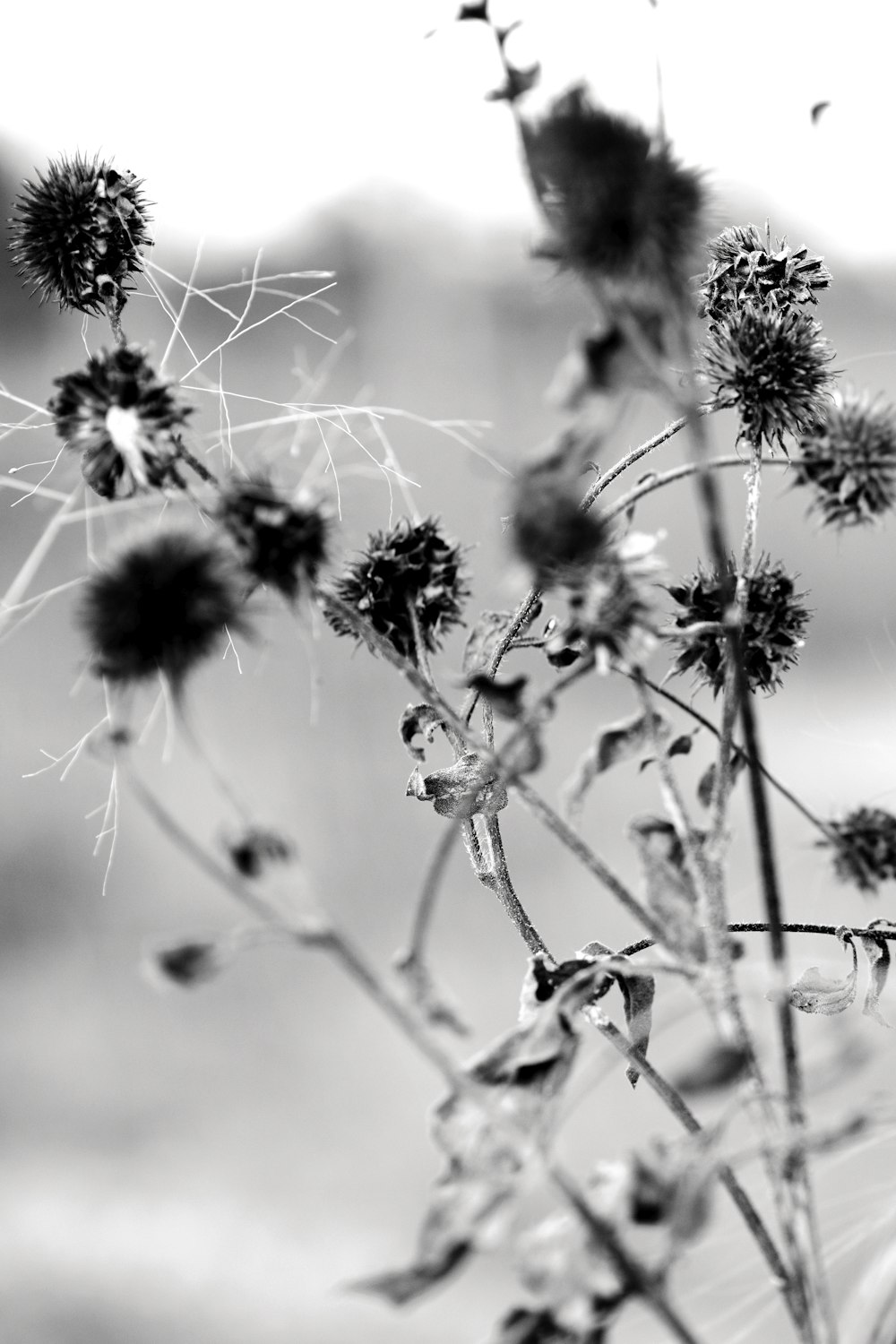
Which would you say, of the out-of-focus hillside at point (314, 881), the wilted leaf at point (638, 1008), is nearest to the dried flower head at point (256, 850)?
the wilted leaf at point (638, 1008)

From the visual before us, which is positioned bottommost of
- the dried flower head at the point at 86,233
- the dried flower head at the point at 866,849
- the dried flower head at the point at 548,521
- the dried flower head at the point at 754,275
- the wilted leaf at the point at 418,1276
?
the wilted leaf at the point at 418,1276

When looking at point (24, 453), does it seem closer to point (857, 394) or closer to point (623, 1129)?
point (623, 1129)

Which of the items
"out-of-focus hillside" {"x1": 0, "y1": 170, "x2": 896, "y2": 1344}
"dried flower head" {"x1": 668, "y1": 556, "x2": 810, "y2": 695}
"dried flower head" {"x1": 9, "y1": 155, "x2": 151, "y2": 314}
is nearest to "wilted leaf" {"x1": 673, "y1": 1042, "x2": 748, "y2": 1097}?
"dried flower head" {"x1": 668, "y1": 556, "x2": 810, "y2": 695}

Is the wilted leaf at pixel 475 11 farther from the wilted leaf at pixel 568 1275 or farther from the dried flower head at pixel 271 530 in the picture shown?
the wilted leaf at pixel 568 1275

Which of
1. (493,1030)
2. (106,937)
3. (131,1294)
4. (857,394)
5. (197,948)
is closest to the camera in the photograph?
(197,948)

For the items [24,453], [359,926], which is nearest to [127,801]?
[359,926]

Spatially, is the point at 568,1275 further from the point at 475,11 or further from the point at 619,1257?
the point at 475,11

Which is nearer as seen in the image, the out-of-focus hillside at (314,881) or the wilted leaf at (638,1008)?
the wilted leaf at (638,1008)
